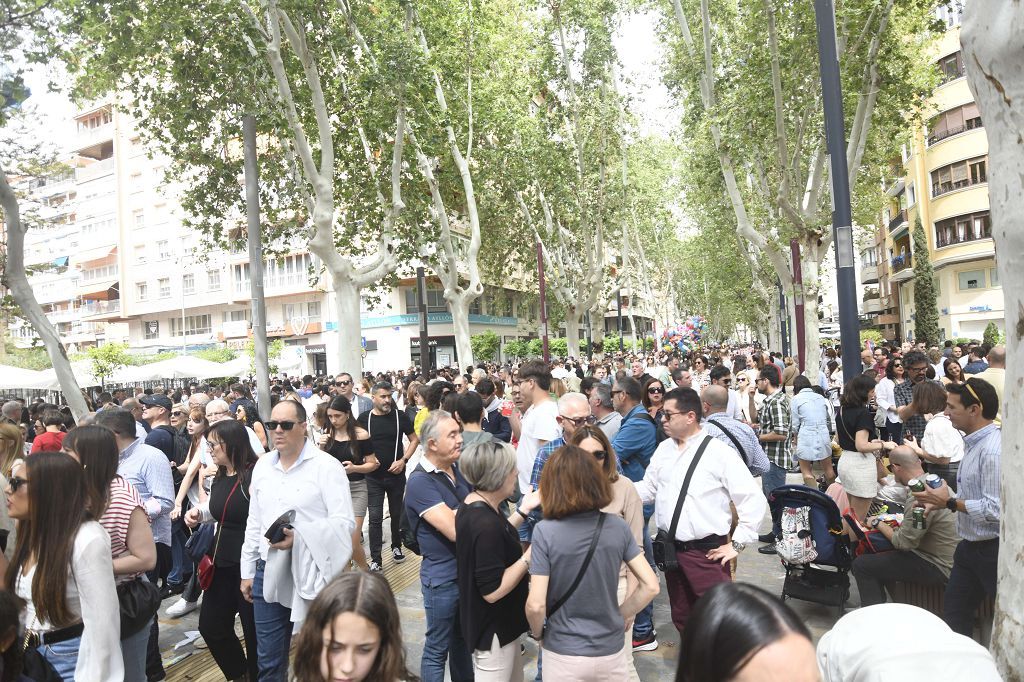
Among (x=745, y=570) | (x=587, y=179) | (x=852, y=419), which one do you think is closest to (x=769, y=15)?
(x=852, y=419)

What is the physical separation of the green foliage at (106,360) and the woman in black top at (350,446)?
1083 inches

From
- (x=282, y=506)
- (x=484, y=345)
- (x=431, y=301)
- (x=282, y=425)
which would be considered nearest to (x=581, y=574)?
(x=282, y=506)

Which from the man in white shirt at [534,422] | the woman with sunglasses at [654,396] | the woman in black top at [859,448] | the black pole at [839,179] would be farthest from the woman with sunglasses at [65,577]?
the black pole at [839,179]

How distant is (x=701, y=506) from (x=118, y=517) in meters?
3.13

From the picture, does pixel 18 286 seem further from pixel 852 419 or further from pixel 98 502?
pixel 852 419

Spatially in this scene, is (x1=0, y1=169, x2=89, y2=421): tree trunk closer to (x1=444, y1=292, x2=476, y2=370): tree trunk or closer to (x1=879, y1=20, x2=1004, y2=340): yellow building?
(x1=444, y1=292, x2=476, y2=370): tree trunk

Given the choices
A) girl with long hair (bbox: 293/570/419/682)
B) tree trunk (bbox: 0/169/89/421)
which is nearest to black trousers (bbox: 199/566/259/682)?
girl with long hair (bbox: 293/570/419/682)

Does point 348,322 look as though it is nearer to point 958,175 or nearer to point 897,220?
point 958,175

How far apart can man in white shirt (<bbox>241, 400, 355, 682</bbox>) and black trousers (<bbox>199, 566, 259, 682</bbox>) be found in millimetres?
428

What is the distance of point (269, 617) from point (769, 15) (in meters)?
11.6

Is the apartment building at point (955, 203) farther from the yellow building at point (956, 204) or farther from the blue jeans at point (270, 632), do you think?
the blue jeans at point (270, 632)

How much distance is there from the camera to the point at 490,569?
10.9 ft

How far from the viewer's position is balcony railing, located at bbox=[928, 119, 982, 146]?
34.5 m

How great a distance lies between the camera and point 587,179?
25703 millimetres
